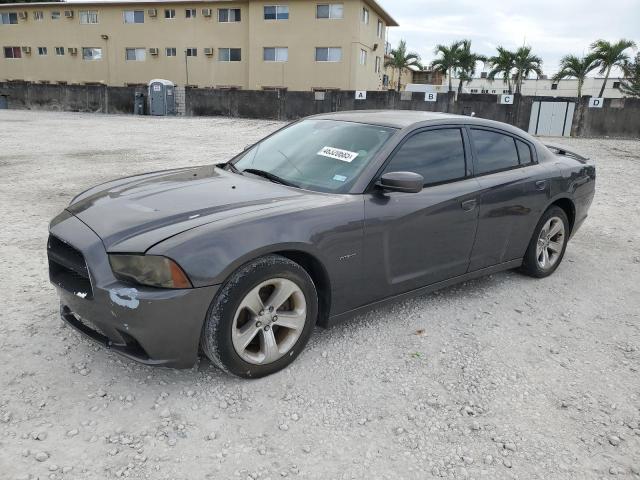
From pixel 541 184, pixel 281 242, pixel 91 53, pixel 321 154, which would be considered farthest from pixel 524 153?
pixel 91 53

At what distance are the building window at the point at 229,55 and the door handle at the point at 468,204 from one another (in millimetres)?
35976

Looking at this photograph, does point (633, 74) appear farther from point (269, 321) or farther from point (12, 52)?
point (12, 52)

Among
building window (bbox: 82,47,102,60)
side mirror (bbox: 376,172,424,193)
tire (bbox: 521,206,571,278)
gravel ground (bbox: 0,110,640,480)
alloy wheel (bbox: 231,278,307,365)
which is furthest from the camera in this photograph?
building window (bbox: 82,47,102,60)

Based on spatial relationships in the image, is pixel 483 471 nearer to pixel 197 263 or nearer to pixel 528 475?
pixel 528 475

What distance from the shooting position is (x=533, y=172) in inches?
174

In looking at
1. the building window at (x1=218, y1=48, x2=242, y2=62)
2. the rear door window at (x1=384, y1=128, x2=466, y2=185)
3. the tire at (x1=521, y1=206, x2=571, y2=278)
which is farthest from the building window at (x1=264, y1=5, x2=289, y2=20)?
the rear door window at (x1=384, y1=128, x2=466, y2=185)

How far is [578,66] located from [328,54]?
2155cm

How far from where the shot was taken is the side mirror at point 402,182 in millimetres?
3182

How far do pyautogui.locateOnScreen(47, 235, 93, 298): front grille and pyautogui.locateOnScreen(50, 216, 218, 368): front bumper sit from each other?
0.03 m

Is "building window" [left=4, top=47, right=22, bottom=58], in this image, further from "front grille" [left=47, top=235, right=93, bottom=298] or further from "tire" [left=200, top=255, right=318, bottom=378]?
"tire" [left=200, top=255, right=318, bottom=378]

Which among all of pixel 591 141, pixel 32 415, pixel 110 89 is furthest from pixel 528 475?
pixel 110 89

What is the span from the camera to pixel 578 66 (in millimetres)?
41625

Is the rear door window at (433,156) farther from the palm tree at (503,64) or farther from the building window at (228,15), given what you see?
the palm tree at (503,64)

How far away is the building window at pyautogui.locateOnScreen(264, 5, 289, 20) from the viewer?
3458 centimetres
